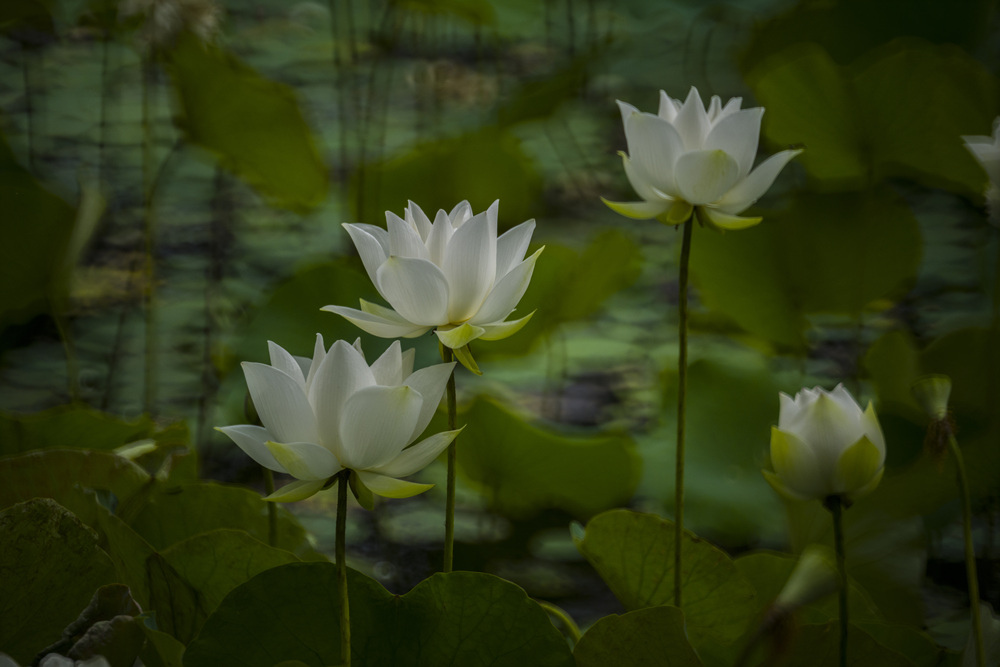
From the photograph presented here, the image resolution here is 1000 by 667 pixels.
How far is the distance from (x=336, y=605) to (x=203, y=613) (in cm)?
9

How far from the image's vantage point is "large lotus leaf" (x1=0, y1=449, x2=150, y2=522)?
1.47ft

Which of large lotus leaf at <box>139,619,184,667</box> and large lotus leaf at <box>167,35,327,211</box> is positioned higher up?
large lotus leaf at <box>167,35,327,211</box>

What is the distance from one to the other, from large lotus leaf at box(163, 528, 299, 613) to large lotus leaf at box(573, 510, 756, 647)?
0.50 feet

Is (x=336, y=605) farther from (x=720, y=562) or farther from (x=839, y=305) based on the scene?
(x=839, y=305)

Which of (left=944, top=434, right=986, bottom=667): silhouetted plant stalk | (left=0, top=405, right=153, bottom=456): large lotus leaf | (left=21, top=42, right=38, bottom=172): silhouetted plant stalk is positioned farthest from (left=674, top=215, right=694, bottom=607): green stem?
(left=21, top=42, right=38, bottom=172): silhouetted plant stalk

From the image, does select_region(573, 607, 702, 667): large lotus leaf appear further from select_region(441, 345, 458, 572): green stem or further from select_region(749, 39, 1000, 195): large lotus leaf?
select_region(749, 39, 1000, 195): large lotus leaf

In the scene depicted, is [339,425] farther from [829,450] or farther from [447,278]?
[829,450]

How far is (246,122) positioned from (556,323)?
1.32 feet

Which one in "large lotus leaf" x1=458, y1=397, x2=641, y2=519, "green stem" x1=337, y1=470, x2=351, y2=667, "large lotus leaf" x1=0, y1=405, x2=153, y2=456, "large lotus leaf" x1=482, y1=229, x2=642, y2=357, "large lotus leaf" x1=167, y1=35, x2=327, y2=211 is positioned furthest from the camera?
"large lotus leaf" x1=482, y1=229, x2=642, y2=357

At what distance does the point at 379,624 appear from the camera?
0.34 meters

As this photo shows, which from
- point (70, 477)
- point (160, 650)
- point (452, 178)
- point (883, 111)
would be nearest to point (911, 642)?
point (160, 650)

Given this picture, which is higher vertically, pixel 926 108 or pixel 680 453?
pixel 926 108

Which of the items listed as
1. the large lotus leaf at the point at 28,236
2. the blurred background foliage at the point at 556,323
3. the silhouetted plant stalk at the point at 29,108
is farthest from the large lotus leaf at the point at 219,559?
the silhouetted plant stalk at the point at 29,108

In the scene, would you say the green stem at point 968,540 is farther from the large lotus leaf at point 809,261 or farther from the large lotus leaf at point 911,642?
the large lotus leaf at point 809,261
